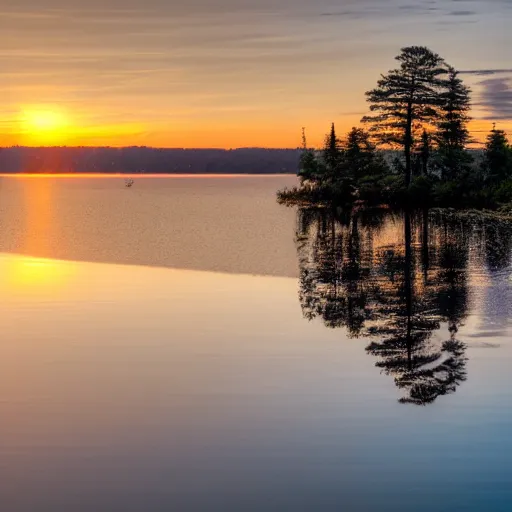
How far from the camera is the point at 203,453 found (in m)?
13.3

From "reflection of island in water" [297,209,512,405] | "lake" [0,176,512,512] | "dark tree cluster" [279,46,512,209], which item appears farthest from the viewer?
"dark tree cluster" [279,46,512,209]

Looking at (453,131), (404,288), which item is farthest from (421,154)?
(404,288)

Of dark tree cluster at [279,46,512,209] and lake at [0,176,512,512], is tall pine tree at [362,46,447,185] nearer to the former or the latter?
dark tree cluster at [279,46,512,209]

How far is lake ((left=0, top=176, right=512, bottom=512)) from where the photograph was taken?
39.3 ft

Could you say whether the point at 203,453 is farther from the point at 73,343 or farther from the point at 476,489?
the point at 73,343

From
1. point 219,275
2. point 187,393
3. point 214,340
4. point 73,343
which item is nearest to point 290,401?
point 187,393

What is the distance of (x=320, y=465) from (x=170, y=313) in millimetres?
14252

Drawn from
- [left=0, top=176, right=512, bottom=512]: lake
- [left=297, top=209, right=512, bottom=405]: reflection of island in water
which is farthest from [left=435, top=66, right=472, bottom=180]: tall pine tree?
[left=0, top=176, right=512, bottom=512]: lake

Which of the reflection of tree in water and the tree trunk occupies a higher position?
the tree trunk

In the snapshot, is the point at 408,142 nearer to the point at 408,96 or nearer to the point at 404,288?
the point at 408,96

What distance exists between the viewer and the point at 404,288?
3098cm

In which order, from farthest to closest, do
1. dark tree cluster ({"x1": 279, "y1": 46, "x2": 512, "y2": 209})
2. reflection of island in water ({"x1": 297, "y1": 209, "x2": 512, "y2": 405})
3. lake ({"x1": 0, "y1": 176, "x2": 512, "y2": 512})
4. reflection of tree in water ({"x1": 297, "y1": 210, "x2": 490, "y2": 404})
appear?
dark tree cluster ({"x1": 279, "y1": 46, "x2": 512, "y2": 209}) → reflection of island in water ({"x1": 297, "y1": 209, "x2": 512, "y2": 405}) → reflection of tree in water ({"x1": 297, "y1": 210, "x2": 490, "y2": 404}) → lake ({"x1": 0, "y1": 176, "x2": 512, "y2": 512})

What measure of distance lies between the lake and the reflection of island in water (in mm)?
111

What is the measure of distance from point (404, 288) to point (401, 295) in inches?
67.7
